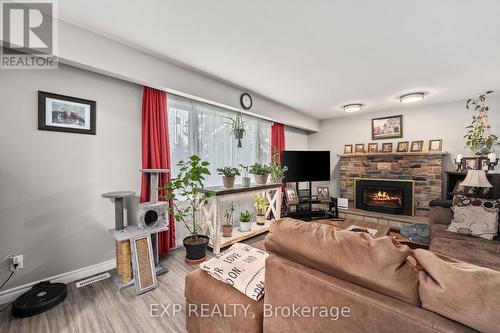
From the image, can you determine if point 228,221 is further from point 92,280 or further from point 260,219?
point 92,280

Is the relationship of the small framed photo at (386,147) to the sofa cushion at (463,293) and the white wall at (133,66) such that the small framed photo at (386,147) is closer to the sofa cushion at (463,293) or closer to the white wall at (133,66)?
the white wall at (133,66)

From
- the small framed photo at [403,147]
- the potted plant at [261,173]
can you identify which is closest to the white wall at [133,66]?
the potted plant at [261,173]

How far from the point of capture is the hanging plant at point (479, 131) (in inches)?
136

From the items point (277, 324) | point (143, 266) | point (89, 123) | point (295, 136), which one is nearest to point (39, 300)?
point (143, 266)

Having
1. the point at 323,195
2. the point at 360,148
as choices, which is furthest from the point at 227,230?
the point at 360,148

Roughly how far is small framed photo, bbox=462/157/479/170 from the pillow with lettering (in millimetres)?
4334

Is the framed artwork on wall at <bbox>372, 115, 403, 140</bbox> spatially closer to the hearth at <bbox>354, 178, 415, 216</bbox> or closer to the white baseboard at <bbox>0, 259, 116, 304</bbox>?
the hearth at <bbox>354, 178, 415, 216</bbox>

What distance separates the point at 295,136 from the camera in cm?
550

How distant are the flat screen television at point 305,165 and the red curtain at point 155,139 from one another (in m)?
2.54

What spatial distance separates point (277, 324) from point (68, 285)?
2176mm

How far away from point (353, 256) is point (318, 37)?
1.99m

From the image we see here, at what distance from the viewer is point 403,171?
4.40 m

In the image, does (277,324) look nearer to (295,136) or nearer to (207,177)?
(207,177)

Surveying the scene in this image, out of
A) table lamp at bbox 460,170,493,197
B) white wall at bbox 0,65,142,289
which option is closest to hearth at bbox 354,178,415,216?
table lamp at bbox 460,170,493,197
